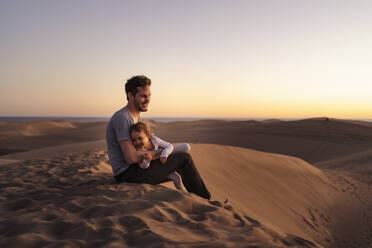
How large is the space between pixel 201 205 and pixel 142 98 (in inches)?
65.6

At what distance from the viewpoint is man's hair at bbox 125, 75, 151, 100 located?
3779 mm

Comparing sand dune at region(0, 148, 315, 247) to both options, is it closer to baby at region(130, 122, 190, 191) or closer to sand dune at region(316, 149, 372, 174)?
baby at region(130, 122, 190, 191)

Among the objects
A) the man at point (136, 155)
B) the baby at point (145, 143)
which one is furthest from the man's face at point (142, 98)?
the baby at point (145, 143)

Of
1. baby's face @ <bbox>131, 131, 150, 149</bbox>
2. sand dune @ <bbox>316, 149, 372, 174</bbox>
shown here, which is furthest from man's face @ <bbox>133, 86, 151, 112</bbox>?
sand dune @ <bbox>316, 149, 372, 174</bbox>

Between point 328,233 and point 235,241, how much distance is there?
4.11 meters

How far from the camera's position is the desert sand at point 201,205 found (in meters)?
2.51

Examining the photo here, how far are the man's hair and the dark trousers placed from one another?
1.07 metres

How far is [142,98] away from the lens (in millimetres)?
3854

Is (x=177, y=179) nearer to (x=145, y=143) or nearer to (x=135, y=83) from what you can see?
(x=145, y=143)

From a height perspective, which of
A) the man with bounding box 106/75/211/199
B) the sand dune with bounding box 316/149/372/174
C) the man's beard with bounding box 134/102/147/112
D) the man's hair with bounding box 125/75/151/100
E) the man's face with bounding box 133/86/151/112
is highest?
the man's hair with bounding box 125/75/151/100

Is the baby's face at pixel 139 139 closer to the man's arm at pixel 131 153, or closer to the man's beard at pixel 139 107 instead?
the man's arm at pixel 131 153

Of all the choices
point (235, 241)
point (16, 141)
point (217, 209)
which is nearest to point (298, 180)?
point (217, 209)

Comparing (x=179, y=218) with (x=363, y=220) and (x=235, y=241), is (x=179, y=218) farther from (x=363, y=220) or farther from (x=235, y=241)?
(x=363, y=220)

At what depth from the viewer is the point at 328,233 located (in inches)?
215
